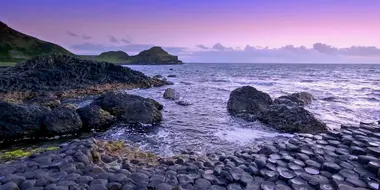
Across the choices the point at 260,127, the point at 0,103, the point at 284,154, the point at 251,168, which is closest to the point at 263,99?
the point at 260,127

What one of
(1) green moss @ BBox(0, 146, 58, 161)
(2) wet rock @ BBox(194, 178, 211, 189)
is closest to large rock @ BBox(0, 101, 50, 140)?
(1) green moss @ BBox(0, 146, 58, 161)

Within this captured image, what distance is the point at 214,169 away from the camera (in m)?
7.52

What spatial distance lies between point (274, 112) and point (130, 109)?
8063 mm

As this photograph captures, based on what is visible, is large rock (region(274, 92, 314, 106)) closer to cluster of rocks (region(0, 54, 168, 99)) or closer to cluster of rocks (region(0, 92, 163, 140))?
cluster of rocks (region(0, 92, 163, 140))

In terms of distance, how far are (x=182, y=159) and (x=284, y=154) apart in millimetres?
3060

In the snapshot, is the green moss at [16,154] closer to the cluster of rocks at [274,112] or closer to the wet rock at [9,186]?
the wet rock at [9,186]

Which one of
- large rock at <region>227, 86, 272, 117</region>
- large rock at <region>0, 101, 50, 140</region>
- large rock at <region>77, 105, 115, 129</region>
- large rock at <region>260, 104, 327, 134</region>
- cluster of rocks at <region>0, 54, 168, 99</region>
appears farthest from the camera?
cluster of rocks at <region>0, 54, 168, 99</region>

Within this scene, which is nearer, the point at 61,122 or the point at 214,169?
the point at 214,169

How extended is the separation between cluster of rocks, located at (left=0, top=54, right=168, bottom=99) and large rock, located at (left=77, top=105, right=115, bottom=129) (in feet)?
40.0

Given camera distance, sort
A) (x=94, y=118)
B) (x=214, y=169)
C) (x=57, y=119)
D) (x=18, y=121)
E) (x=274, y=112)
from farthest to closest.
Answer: (x=274, y=112)
(x=94, y=118)
(x=57, y=119)
(x=18, y=121)
(x=214, y=169)

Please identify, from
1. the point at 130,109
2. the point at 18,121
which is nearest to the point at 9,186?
the point at 18,121

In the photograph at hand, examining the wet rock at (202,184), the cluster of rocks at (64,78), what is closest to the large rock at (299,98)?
the wet rock at (202,184)

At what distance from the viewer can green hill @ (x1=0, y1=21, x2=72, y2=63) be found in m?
106

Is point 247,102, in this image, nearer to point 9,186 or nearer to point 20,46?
point 9,186
